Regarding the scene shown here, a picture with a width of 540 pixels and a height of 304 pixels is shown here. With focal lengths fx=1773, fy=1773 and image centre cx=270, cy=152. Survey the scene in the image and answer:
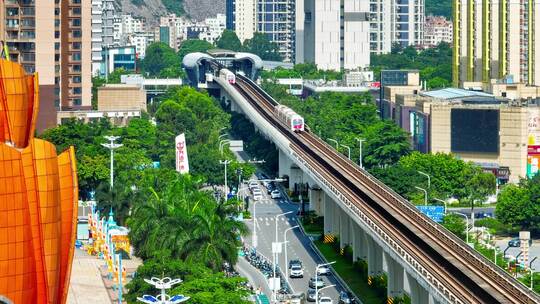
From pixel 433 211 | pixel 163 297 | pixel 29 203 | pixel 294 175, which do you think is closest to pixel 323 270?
pixel 433 211

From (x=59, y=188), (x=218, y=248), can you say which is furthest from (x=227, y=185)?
(x=59, y=188)

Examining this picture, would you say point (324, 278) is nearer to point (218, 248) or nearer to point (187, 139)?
point (218, 248)

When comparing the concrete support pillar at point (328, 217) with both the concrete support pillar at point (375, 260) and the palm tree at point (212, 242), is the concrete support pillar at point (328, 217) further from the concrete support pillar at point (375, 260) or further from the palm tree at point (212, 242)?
the palm tree at point (212, 242)

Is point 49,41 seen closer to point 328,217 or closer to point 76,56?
point 76,56

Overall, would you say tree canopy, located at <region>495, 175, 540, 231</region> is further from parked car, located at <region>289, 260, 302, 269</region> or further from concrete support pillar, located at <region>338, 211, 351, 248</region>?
parked car, located at <region>289, 260, 302, 269</region>

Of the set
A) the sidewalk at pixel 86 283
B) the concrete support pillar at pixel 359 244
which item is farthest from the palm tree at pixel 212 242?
the concrete support pillar at pixel 359 244
